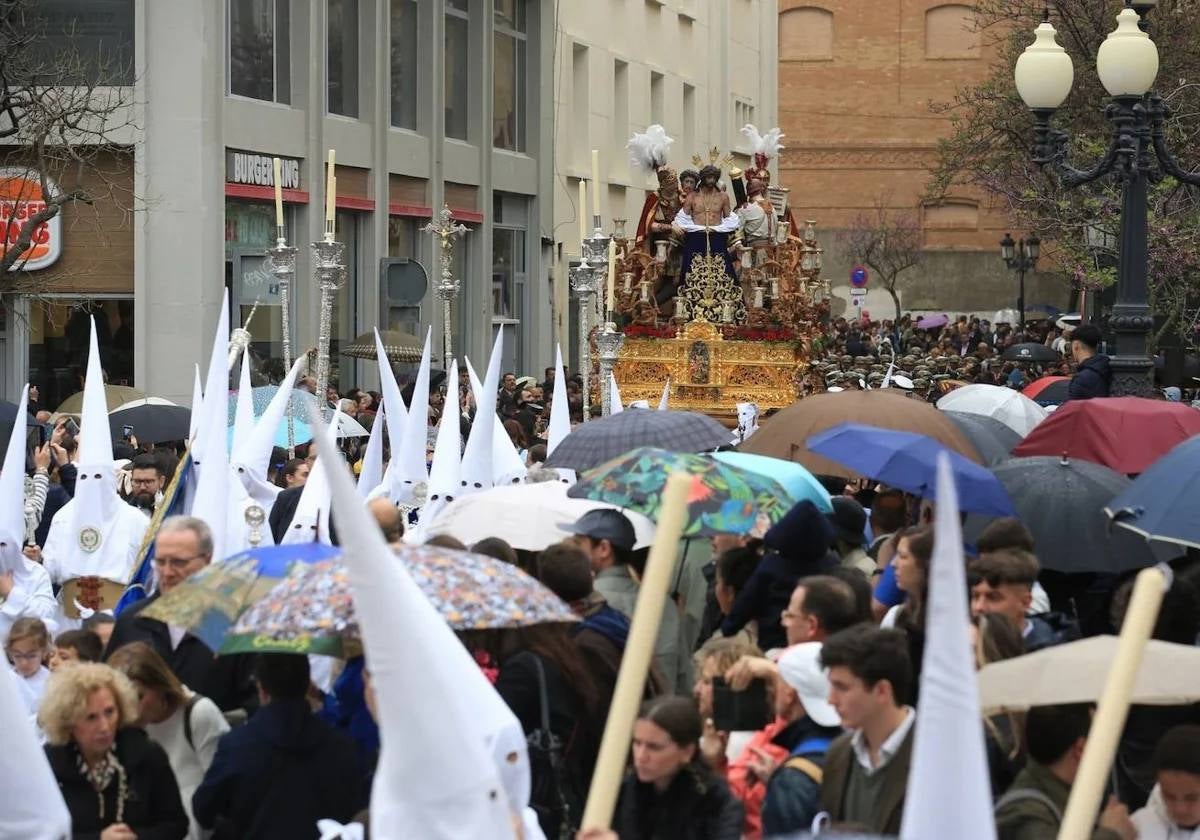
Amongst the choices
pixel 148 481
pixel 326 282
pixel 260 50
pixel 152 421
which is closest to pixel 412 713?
pixel 148 481

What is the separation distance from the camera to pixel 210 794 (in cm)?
636

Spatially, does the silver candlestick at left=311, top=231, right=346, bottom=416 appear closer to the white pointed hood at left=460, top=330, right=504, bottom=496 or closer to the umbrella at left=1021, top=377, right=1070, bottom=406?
the white pointed hood at left=460, top=330, right=504, bottom=496

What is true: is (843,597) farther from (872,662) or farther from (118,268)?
(118,268)

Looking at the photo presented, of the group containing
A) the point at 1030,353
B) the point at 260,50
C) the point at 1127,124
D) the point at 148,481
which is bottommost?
the point at 148,481

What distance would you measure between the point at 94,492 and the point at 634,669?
784 centimetres

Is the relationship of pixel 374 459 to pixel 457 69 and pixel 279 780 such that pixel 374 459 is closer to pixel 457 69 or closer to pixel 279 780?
pixel 279 780

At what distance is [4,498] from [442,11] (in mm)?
23344

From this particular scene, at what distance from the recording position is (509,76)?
37469 millimetres

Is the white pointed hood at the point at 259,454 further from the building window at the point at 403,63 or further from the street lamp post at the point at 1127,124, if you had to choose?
the building window at the point at 403,63

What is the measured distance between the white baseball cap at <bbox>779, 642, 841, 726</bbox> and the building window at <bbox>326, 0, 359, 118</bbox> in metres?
24.3

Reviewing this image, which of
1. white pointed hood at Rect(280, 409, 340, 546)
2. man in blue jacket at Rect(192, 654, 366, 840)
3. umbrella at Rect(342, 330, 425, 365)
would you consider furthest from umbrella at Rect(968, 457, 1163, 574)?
umbrella at Rect(342, 330, 425, 365)

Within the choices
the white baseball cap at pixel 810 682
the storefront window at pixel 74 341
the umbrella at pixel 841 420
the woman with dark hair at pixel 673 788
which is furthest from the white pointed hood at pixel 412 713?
the storefront window at pixel 74 341

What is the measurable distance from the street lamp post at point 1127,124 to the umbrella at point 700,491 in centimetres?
569

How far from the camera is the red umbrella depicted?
1225cm
